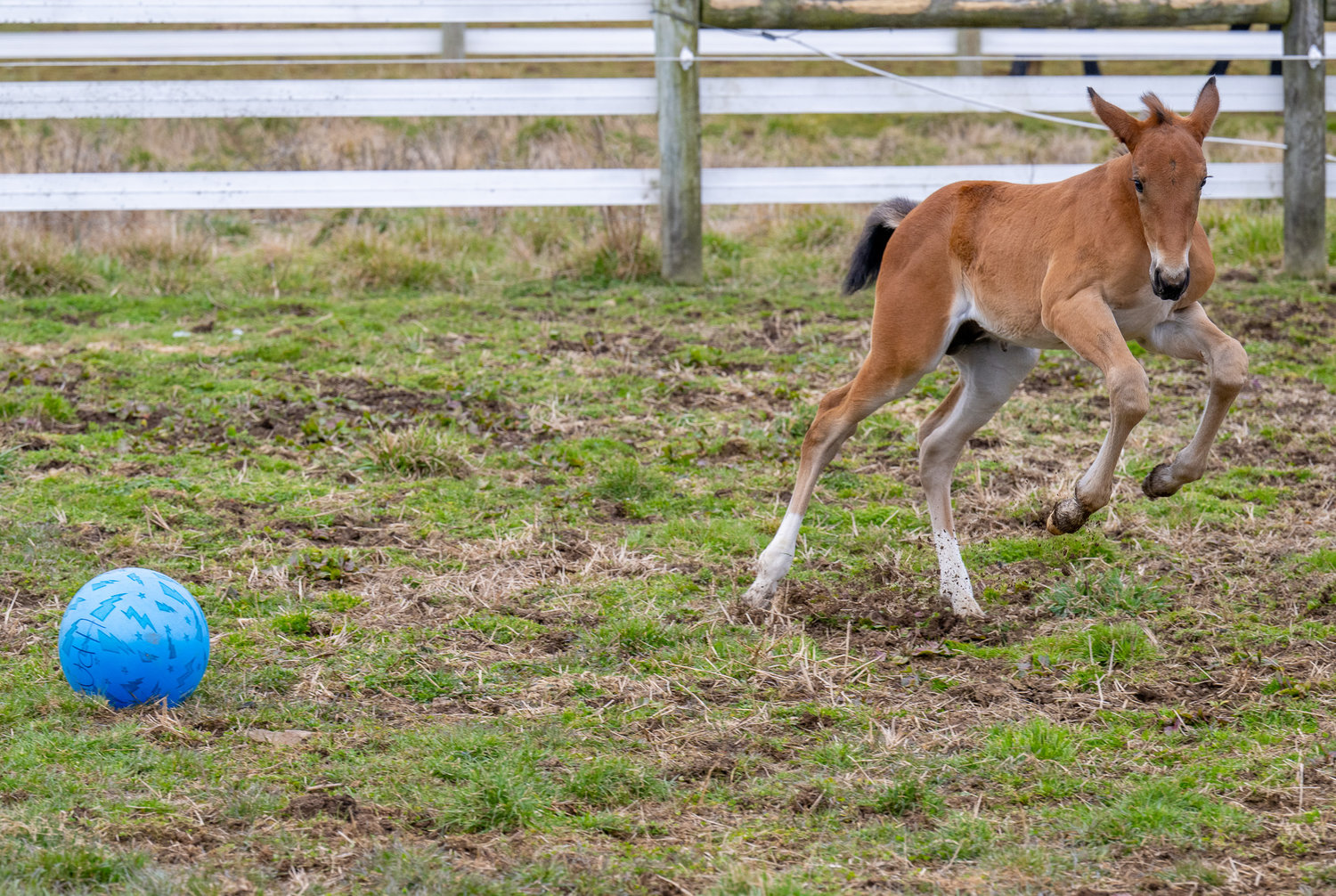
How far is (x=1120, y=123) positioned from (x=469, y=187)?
18.1ft

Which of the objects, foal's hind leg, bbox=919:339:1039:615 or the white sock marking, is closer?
the white sock marking

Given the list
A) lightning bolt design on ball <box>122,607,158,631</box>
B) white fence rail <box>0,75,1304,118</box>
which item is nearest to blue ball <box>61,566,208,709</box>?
lightning bolt design on ball <box>122,607,158,631</box>

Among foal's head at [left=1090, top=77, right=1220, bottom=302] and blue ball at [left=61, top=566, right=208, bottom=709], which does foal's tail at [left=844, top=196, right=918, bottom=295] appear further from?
blue ball at [left=61, top=566, right=208, bottom=709]

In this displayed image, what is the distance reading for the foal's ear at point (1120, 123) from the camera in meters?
3.64

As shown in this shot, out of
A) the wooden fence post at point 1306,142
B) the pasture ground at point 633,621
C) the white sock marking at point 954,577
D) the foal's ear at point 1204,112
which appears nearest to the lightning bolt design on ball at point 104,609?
the pasture ground at point 633,621

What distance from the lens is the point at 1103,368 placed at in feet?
12.0

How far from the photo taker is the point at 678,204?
27.8 ft

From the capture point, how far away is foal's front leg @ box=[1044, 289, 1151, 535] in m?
3.59

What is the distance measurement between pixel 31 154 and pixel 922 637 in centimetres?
822

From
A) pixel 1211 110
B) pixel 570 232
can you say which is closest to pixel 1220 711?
pixel 1211 110

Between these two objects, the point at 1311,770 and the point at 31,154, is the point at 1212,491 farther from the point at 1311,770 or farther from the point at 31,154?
the point at 31,154

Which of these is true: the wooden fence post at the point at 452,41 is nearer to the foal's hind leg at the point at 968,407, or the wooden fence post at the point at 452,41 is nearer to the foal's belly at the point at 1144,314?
the foal's hind leg at the point at 968,407

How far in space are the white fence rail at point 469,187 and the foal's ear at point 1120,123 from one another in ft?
15.5

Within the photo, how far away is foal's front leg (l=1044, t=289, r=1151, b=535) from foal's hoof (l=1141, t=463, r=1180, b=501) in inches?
10.4
